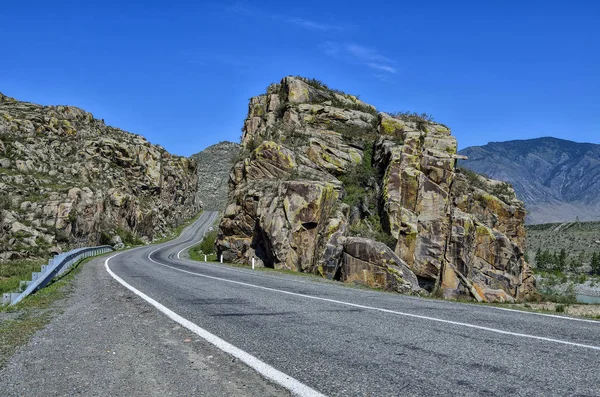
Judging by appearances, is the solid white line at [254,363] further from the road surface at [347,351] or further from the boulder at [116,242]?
the boulder at [116,242]

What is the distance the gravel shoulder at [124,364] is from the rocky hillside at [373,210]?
14.7 metres

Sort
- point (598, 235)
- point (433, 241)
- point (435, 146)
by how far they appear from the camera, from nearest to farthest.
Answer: point (433, 241) → point (435, 146) → point (598, 235)

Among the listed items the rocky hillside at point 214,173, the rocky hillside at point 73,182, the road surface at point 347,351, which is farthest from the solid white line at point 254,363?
the rocky hillside at point 214,173

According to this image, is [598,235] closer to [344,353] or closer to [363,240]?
[363,240]

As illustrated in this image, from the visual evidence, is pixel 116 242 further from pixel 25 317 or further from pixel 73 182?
pixel 25 317

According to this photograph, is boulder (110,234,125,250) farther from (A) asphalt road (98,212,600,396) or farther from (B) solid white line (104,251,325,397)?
(B) solid white line (104,251,325,397)

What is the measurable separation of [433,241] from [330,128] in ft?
47.3

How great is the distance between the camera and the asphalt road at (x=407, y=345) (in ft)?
12.9

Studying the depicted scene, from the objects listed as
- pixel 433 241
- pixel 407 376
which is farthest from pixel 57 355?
pixel 433 241

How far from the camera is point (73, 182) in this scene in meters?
49.8

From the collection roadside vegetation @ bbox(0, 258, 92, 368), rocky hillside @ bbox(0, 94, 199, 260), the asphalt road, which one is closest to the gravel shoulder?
roadside vegetation @ bbox(0, 258, 92, 368)

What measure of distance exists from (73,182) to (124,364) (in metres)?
51.7

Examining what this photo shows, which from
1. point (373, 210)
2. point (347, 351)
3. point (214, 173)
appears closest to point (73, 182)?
point (373, 210)

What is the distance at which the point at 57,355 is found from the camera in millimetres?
5219
